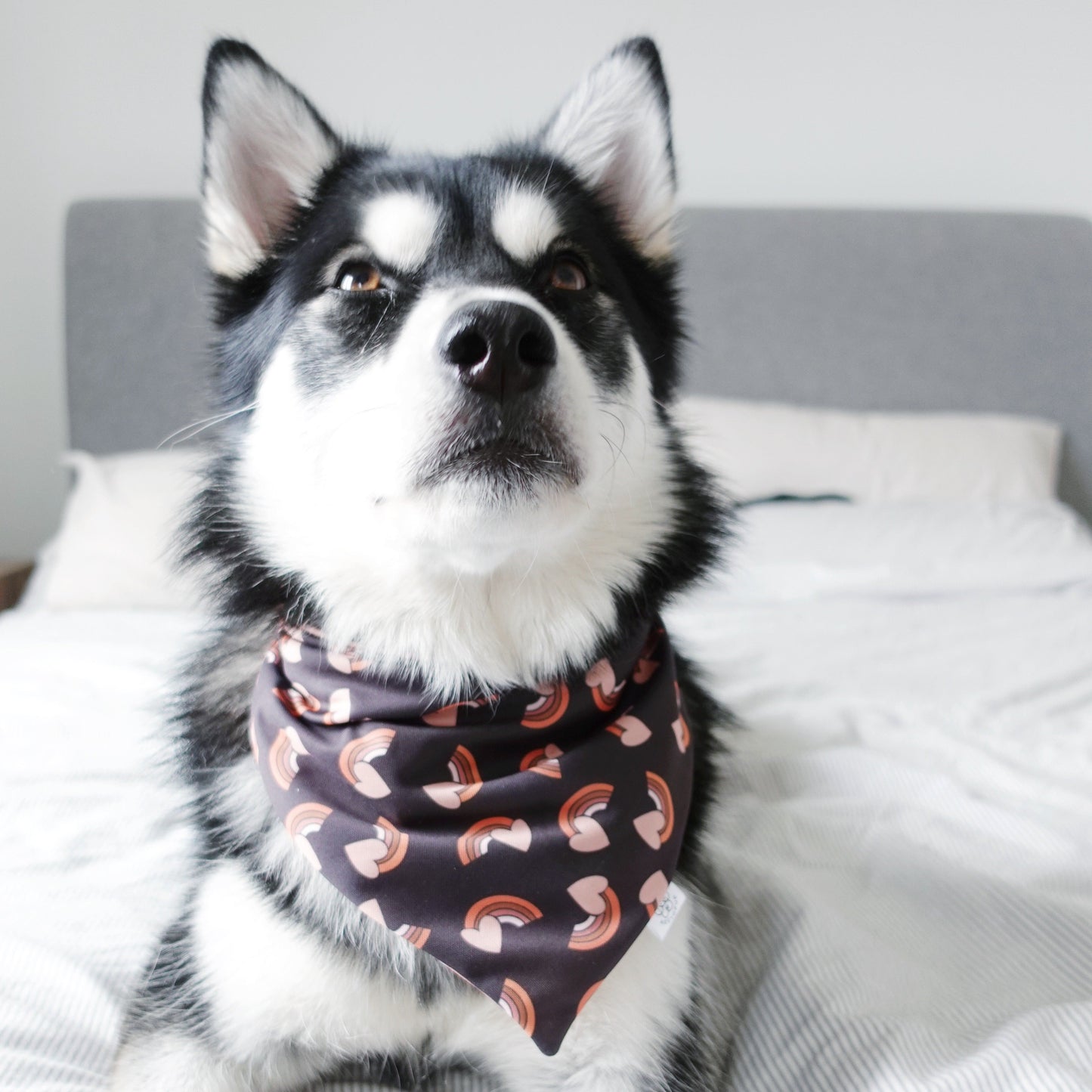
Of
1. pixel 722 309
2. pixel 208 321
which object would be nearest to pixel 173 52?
pixel 722 309

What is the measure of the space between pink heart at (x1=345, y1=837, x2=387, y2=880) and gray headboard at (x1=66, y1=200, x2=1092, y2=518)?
290 cm

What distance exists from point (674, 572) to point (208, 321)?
816mm

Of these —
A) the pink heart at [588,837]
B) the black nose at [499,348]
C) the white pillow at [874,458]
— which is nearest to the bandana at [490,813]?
the pink heart at [588,837]

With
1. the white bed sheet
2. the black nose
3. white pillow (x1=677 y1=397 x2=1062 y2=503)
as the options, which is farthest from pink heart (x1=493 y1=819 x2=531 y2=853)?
white pillow (x1=677 y1=397 x2=1062 y2=503)

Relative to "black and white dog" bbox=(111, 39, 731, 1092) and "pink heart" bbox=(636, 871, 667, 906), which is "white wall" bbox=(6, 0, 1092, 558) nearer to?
"black and white dog" bbox=(111, 39, 731, 1092)

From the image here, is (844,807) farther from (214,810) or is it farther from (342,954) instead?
(214,810)

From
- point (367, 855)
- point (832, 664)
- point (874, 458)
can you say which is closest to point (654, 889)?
point (367, 855)

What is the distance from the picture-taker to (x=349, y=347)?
1114mm

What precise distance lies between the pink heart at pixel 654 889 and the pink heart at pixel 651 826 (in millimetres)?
Answer: 38

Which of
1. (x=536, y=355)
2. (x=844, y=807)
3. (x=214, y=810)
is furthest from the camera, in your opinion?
(x=844, y=807)

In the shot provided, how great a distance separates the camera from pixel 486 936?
1003mm

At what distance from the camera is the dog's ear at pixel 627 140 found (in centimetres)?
131

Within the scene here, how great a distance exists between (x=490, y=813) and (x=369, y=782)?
15 cm

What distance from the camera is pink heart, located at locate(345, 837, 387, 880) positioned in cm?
102
